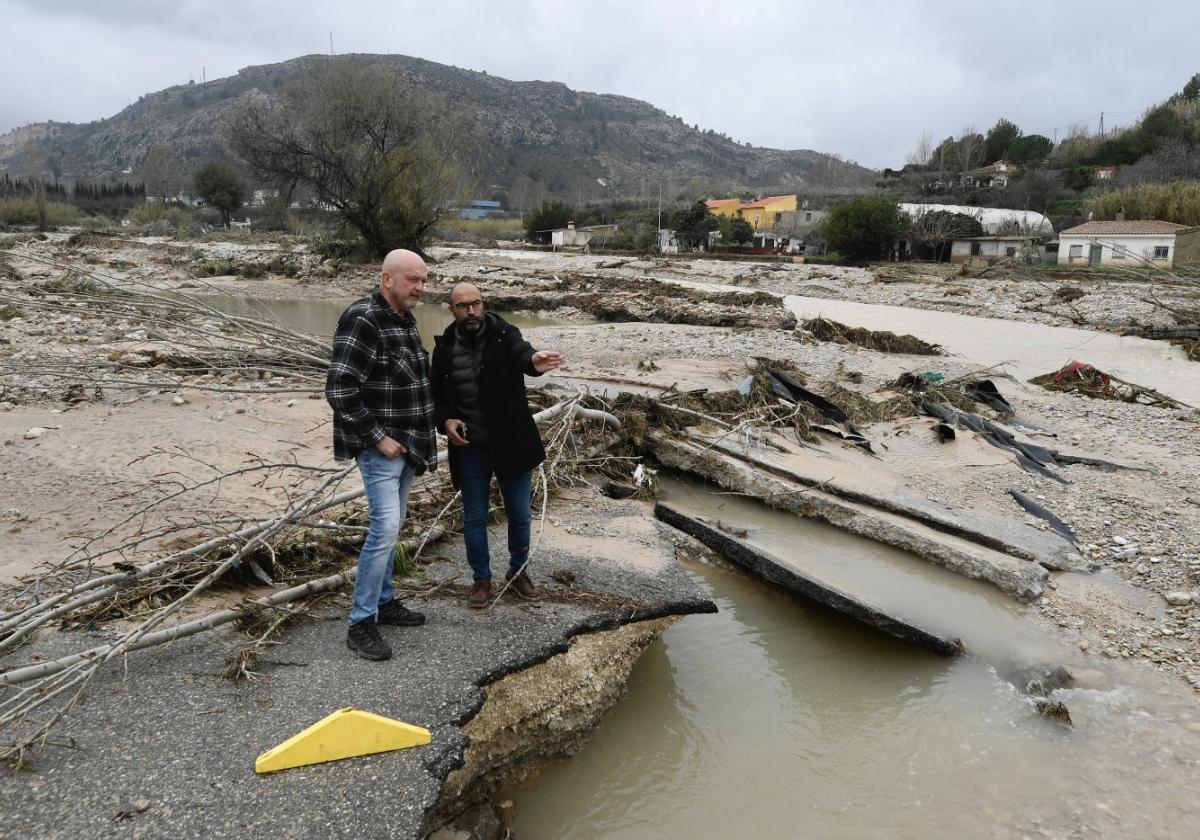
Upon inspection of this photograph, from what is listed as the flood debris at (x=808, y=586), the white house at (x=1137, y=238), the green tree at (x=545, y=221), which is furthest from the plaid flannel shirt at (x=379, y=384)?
the green tree at (x=545, y=221)

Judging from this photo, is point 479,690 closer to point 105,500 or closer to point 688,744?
point 688,744

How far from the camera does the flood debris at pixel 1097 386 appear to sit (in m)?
11.4

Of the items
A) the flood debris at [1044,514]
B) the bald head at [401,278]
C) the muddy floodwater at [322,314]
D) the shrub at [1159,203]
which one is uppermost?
the shrub at [1159,203]

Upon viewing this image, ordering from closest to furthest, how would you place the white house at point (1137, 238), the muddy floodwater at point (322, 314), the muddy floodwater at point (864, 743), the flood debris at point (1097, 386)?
the muddy floodwater at point (864, 743) < the flood debris at point (1097, 386) < the muddy floodwater at point (322, 314) < the white house at point (1137, 238)

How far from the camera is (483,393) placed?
3561 millimetres

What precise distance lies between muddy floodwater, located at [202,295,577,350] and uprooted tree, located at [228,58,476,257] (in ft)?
26.4

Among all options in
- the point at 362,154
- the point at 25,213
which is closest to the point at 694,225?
the point at 362,154

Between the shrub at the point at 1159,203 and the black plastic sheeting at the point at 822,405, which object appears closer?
the black plastic sheeting at the point at 822,405

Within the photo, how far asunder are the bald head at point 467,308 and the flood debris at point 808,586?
9.33ft

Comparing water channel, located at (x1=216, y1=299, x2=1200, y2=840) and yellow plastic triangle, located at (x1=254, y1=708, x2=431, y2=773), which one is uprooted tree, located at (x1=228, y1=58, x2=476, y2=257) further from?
yellow plastic triangle, located at (x1=254, y1=708, x2=431, y2=773)

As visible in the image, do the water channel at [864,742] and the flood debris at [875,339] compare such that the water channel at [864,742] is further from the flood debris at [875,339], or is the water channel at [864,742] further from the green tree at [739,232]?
the green tree at [739,232]

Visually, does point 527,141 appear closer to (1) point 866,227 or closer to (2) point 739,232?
(2) point 739,232

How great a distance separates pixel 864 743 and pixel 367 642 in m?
2.61

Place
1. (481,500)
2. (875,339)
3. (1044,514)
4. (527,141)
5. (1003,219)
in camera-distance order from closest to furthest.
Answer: (481,500) < (1044,514) < (875,339) < (1003,219) < (527,141)
